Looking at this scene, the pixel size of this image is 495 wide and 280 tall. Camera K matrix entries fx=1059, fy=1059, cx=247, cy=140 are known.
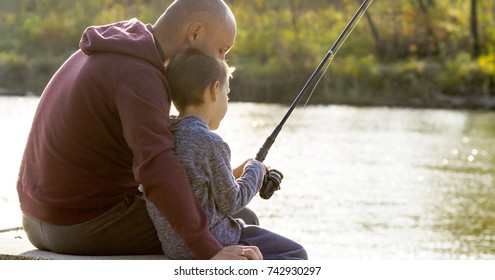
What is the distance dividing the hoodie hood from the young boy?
0.06m

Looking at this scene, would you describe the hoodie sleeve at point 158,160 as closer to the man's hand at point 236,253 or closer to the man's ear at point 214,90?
the man's hand at point 236,253

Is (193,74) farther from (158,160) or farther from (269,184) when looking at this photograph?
(269,184)

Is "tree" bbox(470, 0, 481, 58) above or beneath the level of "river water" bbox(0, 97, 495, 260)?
beneath

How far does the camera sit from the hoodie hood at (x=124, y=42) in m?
2.47

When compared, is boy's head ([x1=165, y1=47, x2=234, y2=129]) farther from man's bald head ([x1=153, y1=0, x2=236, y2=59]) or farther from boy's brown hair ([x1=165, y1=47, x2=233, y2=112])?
man's bald head ([x1=153, y1=0, x2=236, y2=59])

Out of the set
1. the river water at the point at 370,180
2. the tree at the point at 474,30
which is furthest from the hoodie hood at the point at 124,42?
the tree at the point at 474,30

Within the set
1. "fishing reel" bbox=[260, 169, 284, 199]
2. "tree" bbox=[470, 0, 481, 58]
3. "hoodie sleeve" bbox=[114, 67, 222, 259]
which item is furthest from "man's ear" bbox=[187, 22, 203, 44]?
"tree" bbox=[470, 0, 481, 58]

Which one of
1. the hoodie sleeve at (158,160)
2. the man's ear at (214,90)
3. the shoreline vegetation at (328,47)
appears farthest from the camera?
the shoreline vegetation at (328,47)

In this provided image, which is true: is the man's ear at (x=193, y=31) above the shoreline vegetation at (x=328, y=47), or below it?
above

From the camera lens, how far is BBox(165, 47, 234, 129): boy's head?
8.05 feet

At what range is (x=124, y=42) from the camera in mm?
2479

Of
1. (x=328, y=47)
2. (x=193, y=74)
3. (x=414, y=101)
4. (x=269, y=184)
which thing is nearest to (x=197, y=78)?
(x=193, y=74)

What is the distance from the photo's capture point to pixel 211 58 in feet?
8.09

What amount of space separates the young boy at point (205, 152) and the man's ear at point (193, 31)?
0.11 meters
